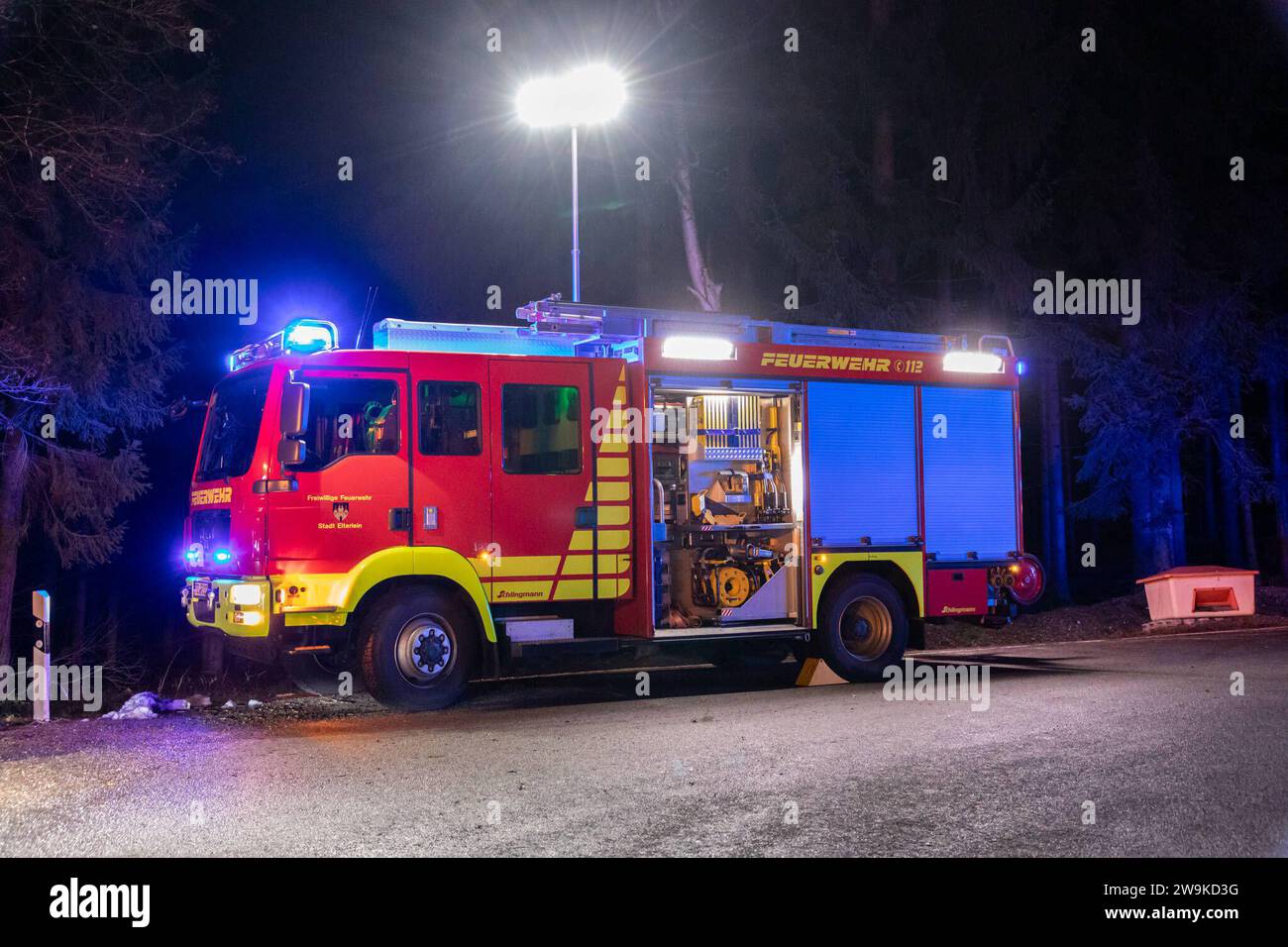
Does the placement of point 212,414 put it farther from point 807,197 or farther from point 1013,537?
point 807,197

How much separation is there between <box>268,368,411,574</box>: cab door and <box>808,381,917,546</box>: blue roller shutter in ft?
13.9

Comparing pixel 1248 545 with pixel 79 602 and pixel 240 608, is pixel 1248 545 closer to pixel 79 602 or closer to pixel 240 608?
pixel 79 602

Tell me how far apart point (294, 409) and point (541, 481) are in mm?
2317

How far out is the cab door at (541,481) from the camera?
11.2 meters

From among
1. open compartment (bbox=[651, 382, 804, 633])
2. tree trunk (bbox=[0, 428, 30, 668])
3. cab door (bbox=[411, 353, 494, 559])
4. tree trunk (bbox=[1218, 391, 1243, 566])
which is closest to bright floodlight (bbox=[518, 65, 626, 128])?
open compartment (bbox=[651, 382, 804, 633])

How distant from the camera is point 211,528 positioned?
1099 cm

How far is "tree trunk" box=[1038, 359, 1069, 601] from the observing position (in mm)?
26391

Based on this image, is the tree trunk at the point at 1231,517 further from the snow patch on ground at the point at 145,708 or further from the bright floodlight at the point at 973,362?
the snow patch on ground at the point at 145,708

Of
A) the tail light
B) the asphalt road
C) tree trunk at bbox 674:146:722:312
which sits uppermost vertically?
tree trunk at bbox 674:146:722:312

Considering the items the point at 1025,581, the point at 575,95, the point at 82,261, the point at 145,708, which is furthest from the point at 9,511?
the point at 1025,581

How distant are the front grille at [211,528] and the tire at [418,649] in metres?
1.41

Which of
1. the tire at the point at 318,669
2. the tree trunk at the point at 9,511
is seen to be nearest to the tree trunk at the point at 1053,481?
the tire at the point at 318,669

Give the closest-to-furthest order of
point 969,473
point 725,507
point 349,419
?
point 349,419, point 725,507, point 969,473

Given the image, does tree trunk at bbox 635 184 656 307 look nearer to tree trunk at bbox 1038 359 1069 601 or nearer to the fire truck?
the fire truck
